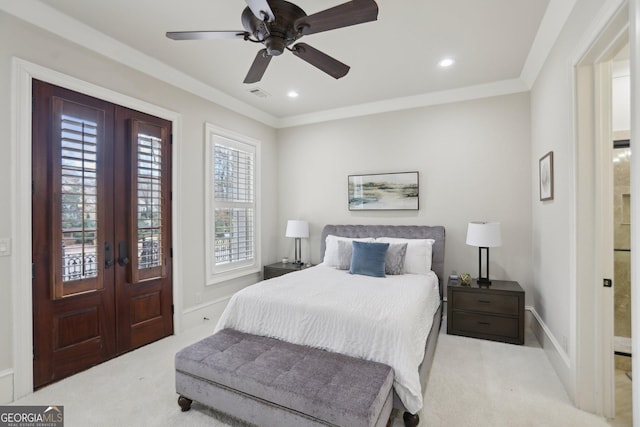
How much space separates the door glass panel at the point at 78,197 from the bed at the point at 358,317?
131 cm

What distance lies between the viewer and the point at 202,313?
153 inches

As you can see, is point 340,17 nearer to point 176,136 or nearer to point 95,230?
point 176,136

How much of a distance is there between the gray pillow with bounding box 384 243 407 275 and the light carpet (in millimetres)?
910

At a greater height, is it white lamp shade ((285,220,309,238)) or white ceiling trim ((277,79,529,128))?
white ceiling trim ((277,79,529,128))

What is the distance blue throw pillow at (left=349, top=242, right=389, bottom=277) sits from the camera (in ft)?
11.3

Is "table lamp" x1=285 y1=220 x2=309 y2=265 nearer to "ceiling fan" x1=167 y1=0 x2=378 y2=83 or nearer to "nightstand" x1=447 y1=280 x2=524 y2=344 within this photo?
"nightstand" x1=447 y1=280 x2=524 y2=344

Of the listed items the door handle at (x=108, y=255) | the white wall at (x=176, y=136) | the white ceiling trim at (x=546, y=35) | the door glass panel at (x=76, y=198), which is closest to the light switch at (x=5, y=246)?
the white wall at (x=176, y=136)

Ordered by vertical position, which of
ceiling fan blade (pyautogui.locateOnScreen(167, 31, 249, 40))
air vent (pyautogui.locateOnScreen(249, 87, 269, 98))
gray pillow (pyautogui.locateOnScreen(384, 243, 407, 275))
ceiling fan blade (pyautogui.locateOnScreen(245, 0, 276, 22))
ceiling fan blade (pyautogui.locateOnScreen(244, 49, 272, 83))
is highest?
air vent (pyautogui.locateOnScreen(249, 87, 269, 98))

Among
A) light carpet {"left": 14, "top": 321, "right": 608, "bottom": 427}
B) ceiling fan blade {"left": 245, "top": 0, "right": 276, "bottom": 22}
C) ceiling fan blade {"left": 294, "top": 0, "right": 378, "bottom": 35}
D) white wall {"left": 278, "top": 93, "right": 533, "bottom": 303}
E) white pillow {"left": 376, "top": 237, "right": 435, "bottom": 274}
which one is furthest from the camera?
white wall {"left": 278, "top": 93, "right": 533, "bottom": 303}

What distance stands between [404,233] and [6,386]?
13.2 ft

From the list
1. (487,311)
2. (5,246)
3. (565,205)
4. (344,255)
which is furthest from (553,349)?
(5,246)

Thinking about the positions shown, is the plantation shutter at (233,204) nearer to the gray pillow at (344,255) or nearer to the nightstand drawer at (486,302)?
the gray pillow at (344,255)

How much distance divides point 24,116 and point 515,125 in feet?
15.7

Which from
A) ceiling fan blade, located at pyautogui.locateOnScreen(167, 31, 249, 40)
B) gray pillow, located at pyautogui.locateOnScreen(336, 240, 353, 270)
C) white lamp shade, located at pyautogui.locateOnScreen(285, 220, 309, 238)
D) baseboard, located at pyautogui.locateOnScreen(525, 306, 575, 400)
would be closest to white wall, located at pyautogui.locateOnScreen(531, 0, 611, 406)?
baseboard, located at pyautogui.locateOnScreen(525, 306, 575, 400)
